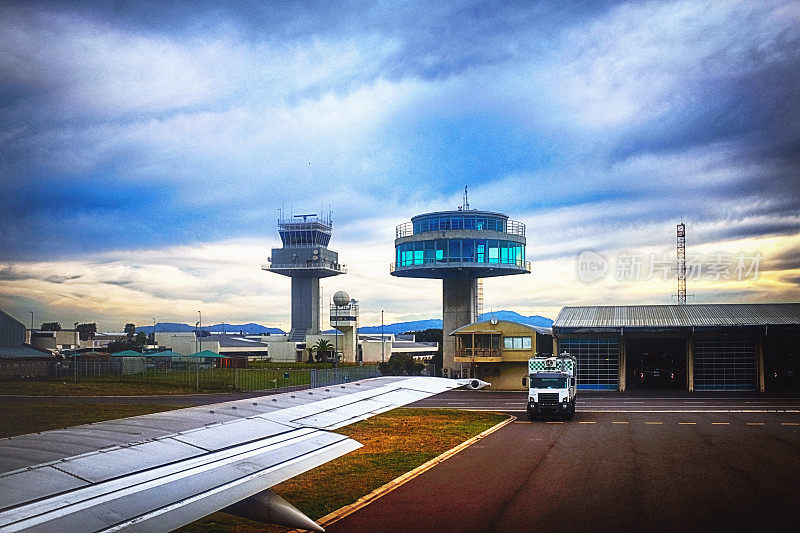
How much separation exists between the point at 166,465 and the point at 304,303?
128 meters

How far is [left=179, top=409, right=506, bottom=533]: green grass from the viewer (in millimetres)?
16516

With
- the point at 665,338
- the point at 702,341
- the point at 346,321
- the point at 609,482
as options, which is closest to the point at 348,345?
the point at 346,321

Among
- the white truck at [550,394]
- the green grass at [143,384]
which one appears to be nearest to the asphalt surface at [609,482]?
the white truck at [550,394]

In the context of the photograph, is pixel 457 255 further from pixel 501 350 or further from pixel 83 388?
pixel 83 388

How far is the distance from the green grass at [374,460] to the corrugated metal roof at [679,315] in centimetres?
2734

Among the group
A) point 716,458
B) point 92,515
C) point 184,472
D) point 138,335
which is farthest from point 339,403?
point 138,335

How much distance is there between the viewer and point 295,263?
135m

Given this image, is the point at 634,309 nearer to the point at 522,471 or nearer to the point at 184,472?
the point at 522,471

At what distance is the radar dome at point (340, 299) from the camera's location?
10800 cm

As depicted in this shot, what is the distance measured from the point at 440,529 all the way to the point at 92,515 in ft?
30.3

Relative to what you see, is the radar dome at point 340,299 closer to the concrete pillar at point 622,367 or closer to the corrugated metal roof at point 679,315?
the corrugated metal roof at point 679,315

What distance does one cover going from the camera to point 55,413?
38594 mm

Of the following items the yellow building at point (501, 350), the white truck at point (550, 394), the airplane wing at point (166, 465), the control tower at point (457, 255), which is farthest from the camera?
the control tower at point (457, 255)

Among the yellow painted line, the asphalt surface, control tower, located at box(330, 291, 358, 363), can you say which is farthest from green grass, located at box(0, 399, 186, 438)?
control tower, located at box(330, 291, 358, 363)
